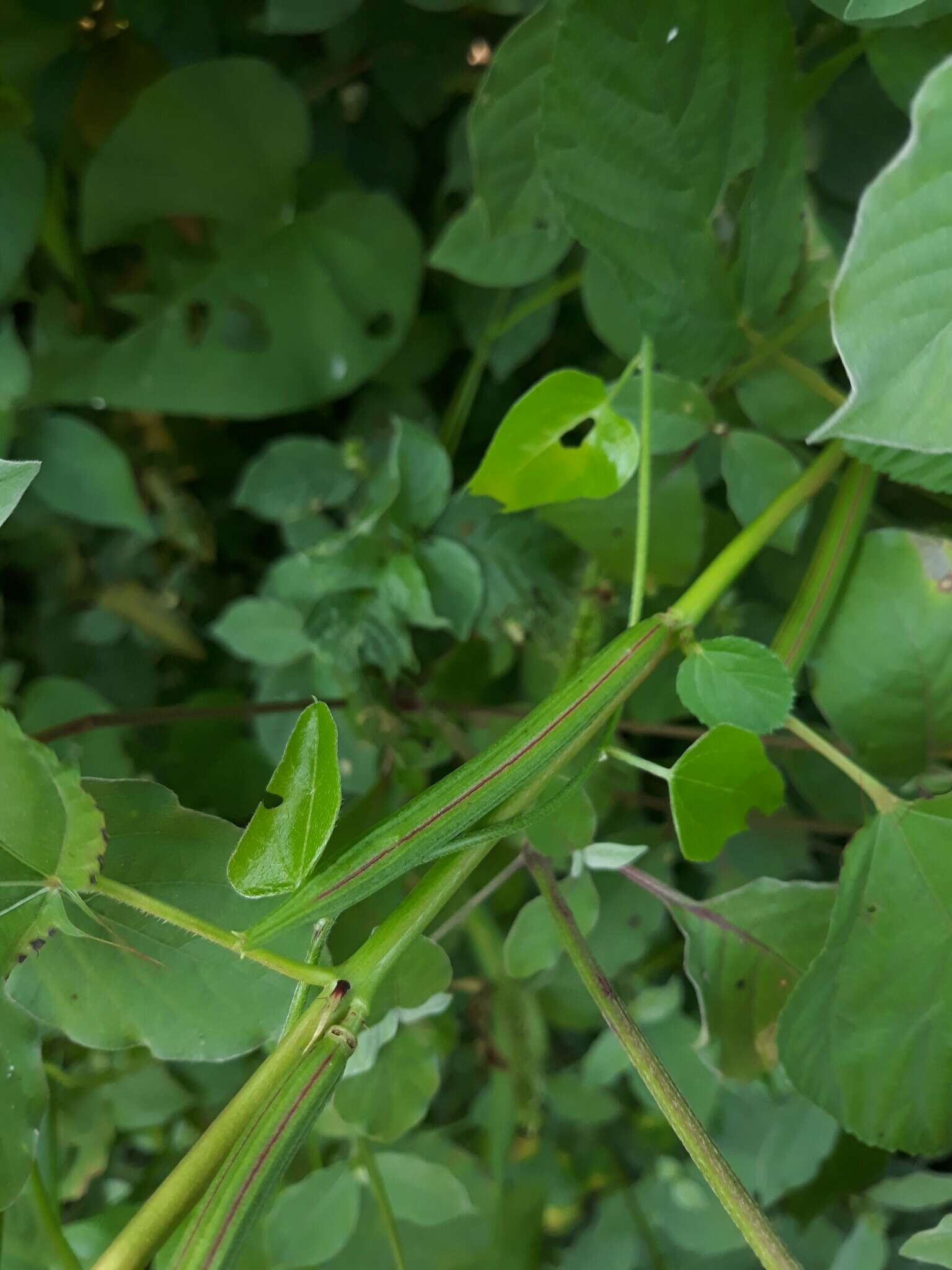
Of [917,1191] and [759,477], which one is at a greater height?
[759,477]

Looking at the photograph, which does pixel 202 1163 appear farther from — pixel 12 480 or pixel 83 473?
pixel 83 473

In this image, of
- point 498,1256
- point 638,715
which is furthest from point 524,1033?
point 638,715

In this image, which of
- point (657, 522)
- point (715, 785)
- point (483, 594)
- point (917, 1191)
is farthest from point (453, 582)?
point (917, 1191)

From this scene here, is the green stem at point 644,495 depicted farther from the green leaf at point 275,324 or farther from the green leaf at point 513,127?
the green leaf at point 275,324

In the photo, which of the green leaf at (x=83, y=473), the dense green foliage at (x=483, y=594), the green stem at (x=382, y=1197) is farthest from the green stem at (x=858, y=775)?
the green leaf at (x=83, y=473)

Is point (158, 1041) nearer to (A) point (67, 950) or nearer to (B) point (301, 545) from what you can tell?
(A) point (67, 950)

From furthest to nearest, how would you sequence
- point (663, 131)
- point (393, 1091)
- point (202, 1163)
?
point (393, 1091) → point (663, 131) → point (202, 1163)

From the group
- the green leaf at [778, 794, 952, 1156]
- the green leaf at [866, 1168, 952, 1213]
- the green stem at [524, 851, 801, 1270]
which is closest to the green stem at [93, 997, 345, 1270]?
the green stem at [524, 851, 801, 1270]
